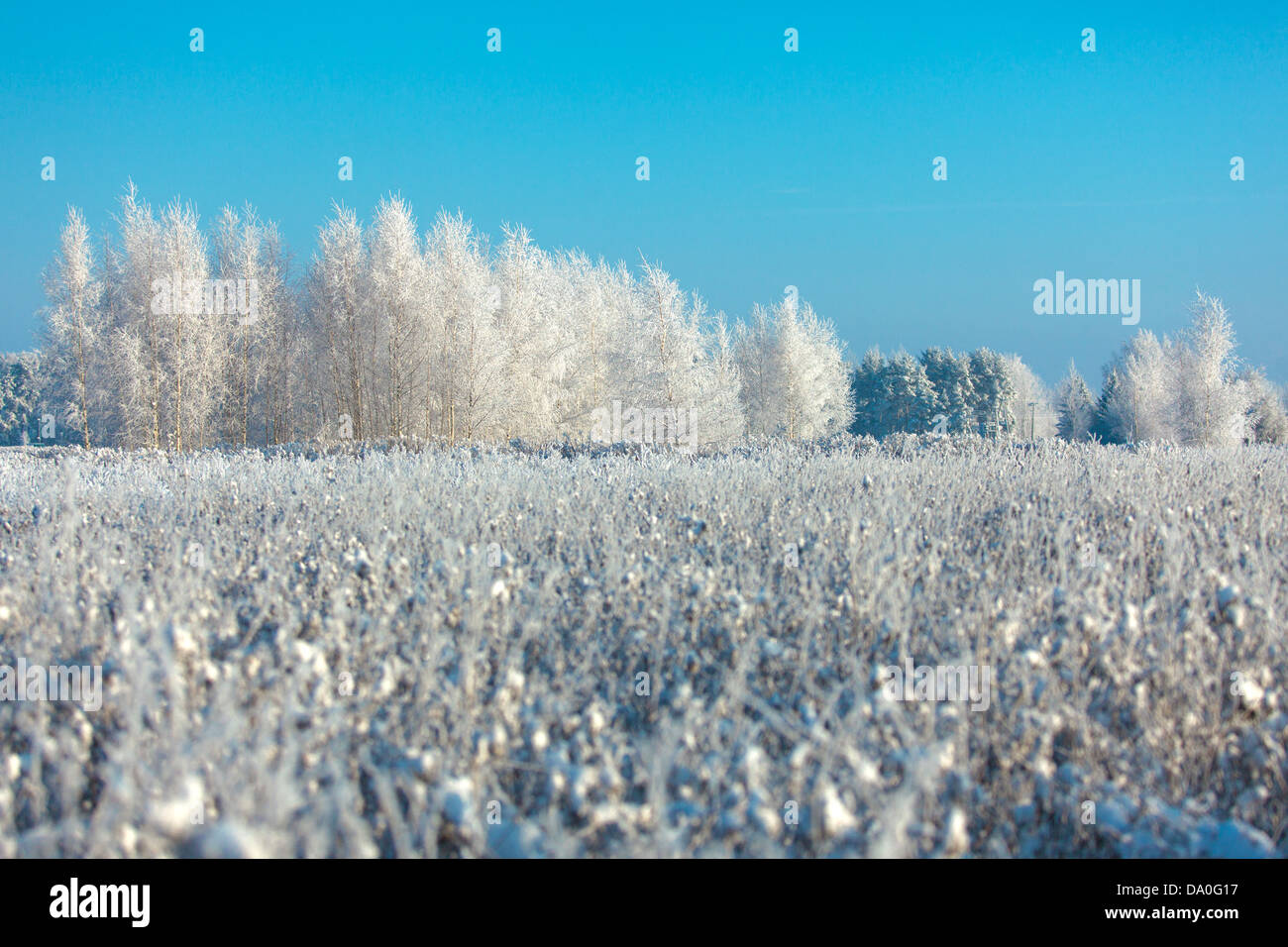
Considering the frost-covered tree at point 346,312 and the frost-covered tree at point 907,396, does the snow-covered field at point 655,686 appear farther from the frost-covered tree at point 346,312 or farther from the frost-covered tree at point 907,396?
the frost-covered tree at point 907,396

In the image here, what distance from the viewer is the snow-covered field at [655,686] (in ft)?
7.61

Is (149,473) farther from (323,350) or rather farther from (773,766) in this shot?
(323,350)

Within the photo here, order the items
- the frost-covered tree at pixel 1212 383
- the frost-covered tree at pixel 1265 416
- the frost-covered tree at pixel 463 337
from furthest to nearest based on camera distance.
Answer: the frost-covered tree at pixel 1265 416, the frost-covered tree at pixel 1212 383, the frost-covered tree at pixel 463 337

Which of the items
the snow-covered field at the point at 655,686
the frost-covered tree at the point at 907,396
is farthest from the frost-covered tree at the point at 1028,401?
the snow-covered field at the point at 655,686

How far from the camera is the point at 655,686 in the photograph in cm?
346

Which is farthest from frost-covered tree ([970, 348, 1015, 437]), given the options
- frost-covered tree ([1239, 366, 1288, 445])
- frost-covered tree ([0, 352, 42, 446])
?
frost-covered tree ([0, 352, 42, 446])

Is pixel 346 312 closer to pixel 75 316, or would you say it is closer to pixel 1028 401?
pixel 75 316

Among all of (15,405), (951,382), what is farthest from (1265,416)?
(15,405)

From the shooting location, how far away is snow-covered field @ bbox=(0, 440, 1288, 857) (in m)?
2.32

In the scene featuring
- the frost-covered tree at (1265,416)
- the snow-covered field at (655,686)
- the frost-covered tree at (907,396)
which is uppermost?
the frost-covered tree at (907,396)

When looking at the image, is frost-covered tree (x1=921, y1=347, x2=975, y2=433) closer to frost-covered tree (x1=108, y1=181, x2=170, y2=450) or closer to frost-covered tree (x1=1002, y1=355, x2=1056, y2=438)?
frost-covered tree (x1=1002, y1=355, x2=1056, y2=438)

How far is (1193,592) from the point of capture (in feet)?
12.7
